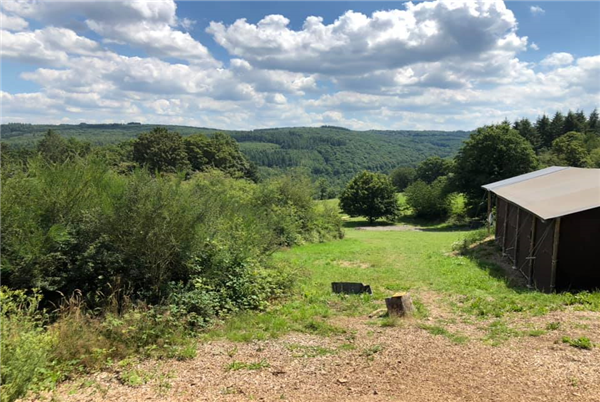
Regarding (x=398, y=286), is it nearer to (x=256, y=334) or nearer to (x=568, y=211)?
(x=568, y=211)

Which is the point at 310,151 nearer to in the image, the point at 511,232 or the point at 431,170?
the point at 431,170

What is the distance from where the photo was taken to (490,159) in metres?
36.8

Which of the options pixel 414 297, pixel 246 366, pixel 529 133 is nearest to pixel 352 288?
pixel 414 297

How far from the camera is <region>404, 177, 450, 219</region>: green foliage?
142ft

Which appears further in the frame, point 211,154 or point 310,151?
point 310,151

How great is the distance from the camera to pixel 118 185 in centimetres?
850

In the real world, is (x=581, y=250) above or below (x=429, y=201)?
above

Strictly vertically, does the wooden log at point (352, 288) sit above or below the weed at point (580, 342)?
below

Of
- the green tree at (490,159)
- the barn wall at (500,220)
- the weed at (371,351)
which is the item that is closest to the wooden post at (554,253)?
the barn wall at (500,220)

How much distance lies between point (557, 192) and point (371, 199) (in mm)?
34319

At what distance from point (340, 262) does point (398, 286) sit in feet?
15.9

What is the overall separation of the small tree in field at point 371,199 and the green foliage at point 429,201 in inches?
→ 97.5

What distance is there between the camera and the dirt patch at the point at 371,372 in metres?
4.74

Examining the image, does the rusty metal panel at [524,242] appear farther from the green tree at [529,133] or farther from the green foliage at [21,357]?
the green tree at [529,133]
